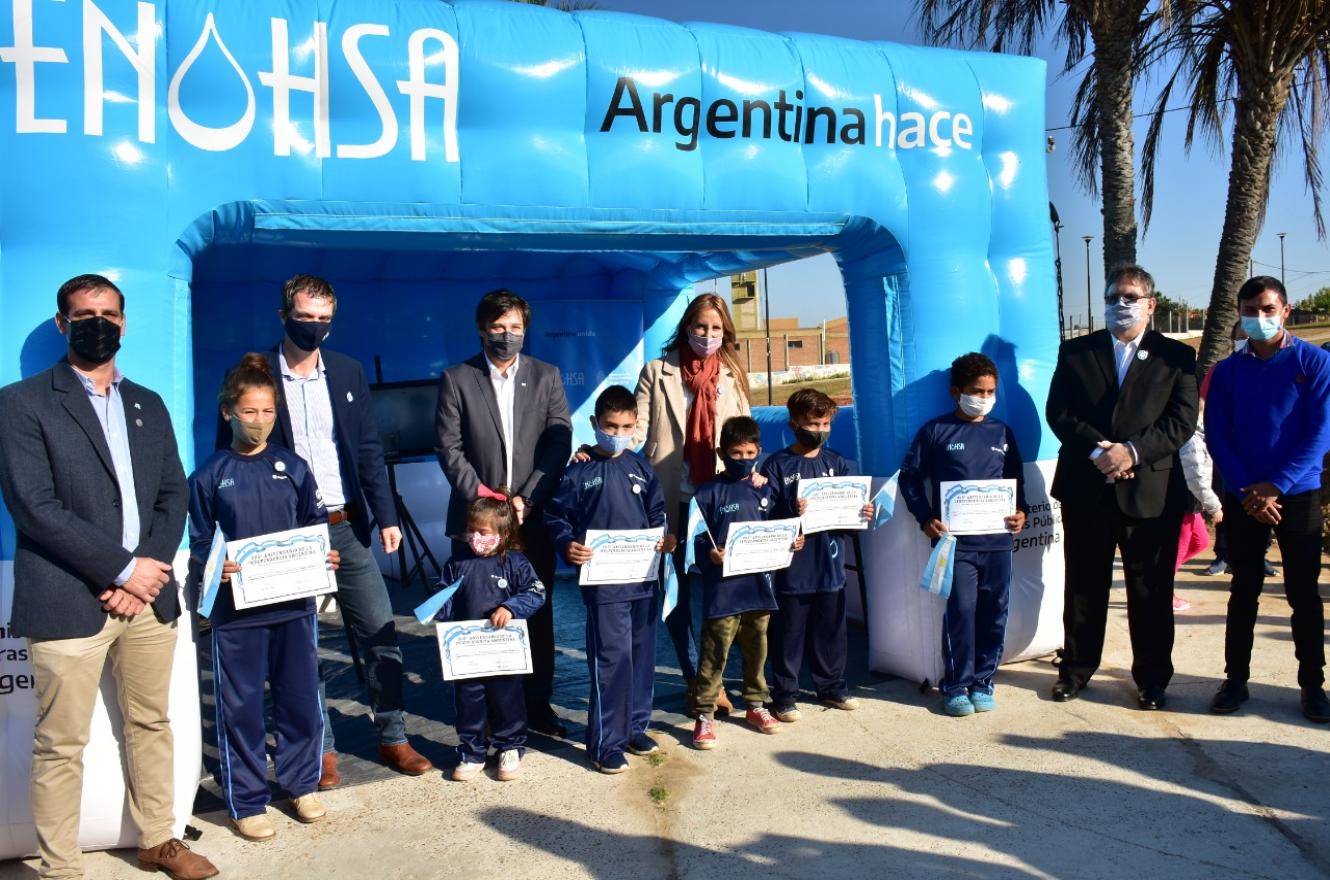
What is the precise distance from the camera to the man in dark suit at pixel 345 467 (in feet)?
12.6

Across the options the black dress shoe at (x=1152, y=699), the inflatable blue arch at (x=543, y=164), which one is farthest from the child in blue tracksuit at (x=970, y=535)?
the black dress shoe at (x=1152, y=699)

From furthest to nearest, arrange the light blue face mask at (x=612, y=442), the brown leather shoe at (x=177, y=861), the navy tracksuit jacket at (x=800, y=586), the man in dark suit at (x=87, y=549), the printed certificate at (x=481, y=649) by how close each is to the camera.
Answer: the navy tracksuit jacket at (x=800, y=586), the light blue face mask at (x=612, y=442), the printed certificate at (x=481, y=649), the brown leather shoe at (x=177, y=861), the man in dark suit at (x=87, y=549)

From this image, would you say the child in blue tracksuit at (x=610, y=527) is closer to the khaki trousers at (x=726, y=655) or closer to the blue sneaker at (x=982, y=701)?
the khaki trousers at (x=726, y=655)

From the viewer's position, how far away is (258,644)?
3625 mm

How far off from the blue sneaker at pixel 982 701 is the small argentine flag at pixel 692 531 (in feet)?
4.93

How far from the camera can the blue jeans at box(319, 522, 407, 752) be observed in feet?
13.3

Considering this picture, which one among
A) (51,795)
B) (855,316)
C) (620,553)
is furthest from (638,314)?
(51,795)

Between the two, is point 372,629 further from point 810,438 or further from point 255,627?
point 810,438

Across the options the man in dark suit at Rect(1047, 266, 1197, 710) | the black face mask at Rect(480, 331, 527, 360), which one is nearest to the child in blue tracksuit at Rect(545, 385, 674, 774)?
the black face mask at Rect(480, 331, 527, 360)

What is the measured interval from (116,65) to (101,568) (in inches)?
67.8

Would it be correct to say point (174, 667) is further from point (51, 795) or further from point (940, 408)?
point (940, 408)

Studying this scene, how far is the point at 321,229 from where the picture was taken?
3.87 meters

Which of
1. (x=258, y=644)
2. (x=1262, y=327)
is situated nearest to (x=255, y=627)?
(x=258, y=644)

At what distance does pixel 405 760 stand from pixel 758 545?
169 cm
